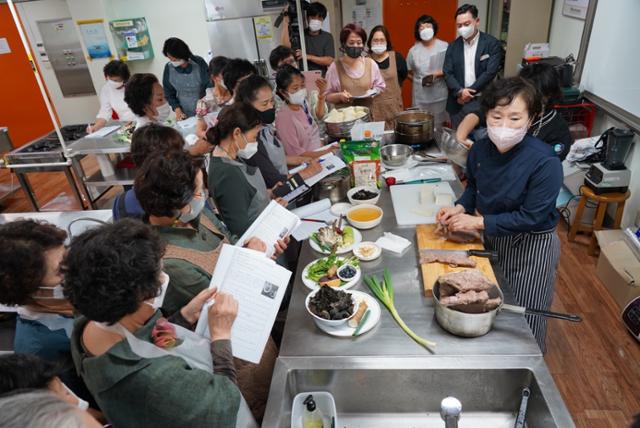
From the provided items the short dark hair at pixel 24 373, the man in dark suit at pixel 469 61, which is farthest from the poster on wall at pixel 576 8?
the short dark hair at pixel 24 373

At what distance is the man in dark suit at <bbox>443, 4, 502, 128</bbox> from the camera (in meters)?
3.81

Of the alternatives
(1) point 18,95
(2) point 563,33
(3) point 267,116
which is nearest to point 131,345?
(3) point 267,116

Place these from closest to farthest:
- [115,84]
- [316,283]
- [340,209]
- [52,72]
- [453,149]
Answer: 1. [316,283]
2. [340,209]
3. [453,149]
4. [115,84]
5. [52,72]

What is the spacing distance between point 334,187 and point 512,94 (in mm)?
1076

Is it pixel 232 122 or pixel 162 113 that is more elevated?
pixel 232 122

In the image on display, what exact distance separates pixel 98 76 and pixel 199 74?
2748mm

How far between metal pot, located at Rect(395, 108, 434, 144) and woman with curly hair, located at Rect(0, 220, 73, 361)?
2.13 meters

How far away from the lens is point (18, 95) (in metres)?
A: 6.98

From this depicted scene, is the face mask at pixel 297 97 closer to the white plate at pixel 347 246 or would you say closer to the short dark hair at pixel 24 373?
the white plate at pixel 347 246

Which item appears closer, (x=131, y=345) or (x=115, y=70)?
(x=131, y=345)

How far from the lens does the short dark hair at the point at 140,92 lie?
308cm

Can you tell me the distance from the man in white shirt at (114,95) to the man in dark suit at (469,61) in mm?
3207

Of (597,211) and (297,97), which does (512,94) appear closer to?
(297,97)

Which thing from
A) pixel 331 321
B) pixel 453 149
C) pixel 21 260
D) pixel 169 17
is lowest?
pixel 331 321
